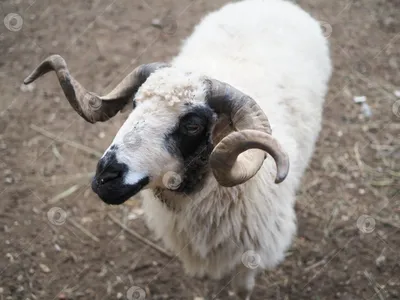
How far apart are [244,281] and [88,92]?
2234mm

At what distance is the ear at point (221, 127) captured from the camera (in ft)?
9.77

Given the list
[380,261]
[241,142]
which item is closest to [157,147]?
[241,142]

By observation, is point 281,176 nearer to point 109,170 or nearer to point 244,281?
point 109,170

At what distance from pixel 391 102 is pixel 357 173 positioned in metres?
1.37

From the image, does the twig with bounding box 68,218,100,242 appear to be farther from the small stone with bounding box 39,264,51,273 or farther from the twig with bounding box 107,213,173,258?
the small stone with bounding box 39,264,51,273

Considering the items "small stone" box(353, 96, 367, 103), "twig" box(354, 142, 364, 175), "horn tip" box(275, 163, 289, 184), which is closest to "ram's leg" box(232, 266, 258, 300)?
"horn tip" box(275, 163, 289, 184)

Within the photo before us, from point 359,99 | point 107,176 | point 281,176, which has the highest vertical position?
point 281,176

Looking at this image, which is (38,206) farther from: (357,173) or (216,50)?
(357,173)

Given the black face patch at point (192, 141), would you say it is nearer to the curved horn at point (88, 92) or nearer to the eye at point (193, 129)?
the eye at point (193, 129)

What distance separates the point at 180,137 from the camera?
287 centimetres

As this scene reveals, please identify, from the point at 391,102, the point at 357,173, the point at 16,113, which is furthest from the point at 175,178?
the point at 391,102

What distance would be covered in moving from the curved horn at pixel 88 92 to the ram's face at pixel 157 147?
299 millimetres

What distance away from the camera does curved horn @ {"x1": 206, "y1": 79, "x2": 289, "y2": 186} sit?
2.38 m

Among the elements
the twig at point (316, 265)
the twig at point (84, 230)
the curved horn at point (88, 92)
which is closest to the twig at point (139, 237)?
the twig at point (84, 230)
